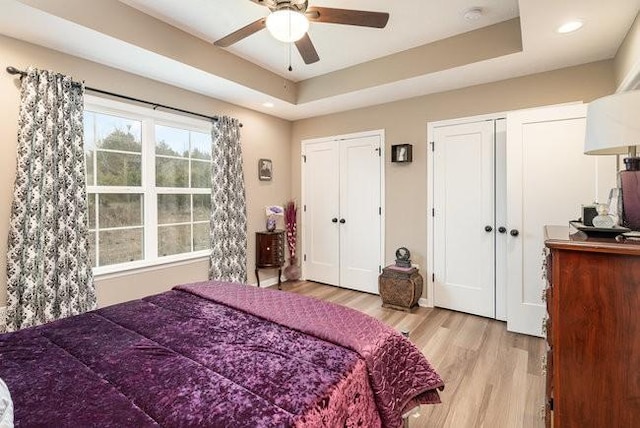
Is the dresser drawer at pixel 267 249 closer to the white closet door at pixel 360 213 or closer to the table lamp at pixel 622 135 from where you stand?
the white closet door at pixel 360 213

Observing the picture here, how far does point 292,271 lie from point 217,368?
366 centimetres

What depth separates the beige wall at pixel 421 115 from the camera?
2914mm

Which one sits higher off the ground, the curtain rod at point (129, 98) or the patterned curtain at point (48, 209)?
the curtain rod at point (129, 98)

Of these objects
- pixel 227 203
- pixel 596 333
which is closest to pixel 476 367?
pixel 596 333

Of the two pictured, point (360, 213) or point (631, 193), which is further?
point (360, 213)

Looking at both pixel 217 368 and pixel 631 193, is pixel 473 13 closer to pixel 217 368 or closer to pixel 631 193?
pixel 631 193

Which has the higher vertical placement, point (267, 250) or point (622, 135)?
point (622, 135)

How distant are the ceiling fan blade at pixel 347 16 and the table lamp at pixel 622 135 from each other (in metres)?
1.15

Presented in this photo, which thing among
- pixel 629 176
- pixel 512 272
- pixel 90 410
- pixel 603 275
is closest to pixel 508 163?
pixel 512 272

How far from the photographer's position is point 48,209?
8.09 feet

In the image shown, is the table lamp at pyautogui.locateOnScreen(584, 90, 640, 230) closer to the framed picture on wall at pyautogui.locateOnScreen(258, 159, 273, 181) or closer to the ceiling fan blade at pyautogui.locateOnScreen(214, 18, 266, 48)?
the ceiling fan blade at pyautogui.locateOnScreen(214, 18, 266, 48)

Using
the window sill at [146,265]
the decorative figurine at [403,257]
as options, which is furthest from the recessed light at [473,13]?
the window sill at [146,265]

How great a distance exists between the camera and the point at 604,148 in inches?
51.3

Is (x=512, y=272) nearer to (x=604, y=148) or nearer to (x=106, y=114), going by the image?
(x=604, y=148)
